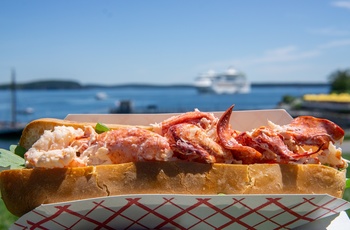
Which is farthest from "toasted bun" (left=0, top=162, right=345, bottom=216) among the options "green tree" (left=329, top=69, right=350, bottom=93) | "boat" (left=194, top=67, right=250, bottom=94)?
"boat" (left=194, top=67, right=250, bottom=94)

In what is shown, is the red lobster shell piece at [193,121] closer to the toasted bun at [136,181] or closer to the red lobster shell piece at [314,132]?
the toasted bun at [136,181]

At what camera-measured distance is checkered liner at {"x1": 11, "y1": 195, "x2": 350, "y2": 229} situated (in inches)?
106

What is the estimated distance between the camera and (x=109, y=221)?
289cm

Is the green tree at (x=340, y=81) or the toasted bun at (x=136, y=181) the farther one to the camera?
the green tree at (x=340, y=81)

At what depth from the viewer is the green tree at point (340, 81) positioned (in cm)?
4709

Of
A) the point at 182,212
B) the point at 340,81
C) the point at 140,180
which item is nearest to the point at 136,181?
the point at 140,180

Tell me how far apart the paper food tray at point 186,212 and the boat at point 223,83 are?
128m

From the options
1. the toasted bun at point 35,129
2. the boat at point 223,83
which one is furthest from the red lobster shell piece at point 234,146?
the boat at point 223,83

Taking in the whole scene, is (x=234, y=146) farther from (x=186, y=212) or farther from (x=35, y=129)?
(x=35, y=129)

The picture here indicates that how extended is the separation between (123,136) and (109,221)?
2.09ft

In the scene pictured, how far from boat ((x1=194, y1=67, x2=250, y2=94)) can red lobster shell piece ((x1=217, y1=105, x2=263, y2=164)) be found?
128078 mm

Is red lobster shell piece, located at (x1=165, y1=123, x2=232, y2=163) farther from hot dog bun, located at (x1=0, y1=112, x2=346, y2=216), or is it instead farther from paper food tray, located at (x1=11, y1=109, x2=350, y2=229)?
paper food tray, located at (x1=11, y1=109, x2=350, y2=229)

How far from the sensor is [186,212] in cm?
282

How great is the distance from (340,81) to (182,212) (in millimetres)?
48686
